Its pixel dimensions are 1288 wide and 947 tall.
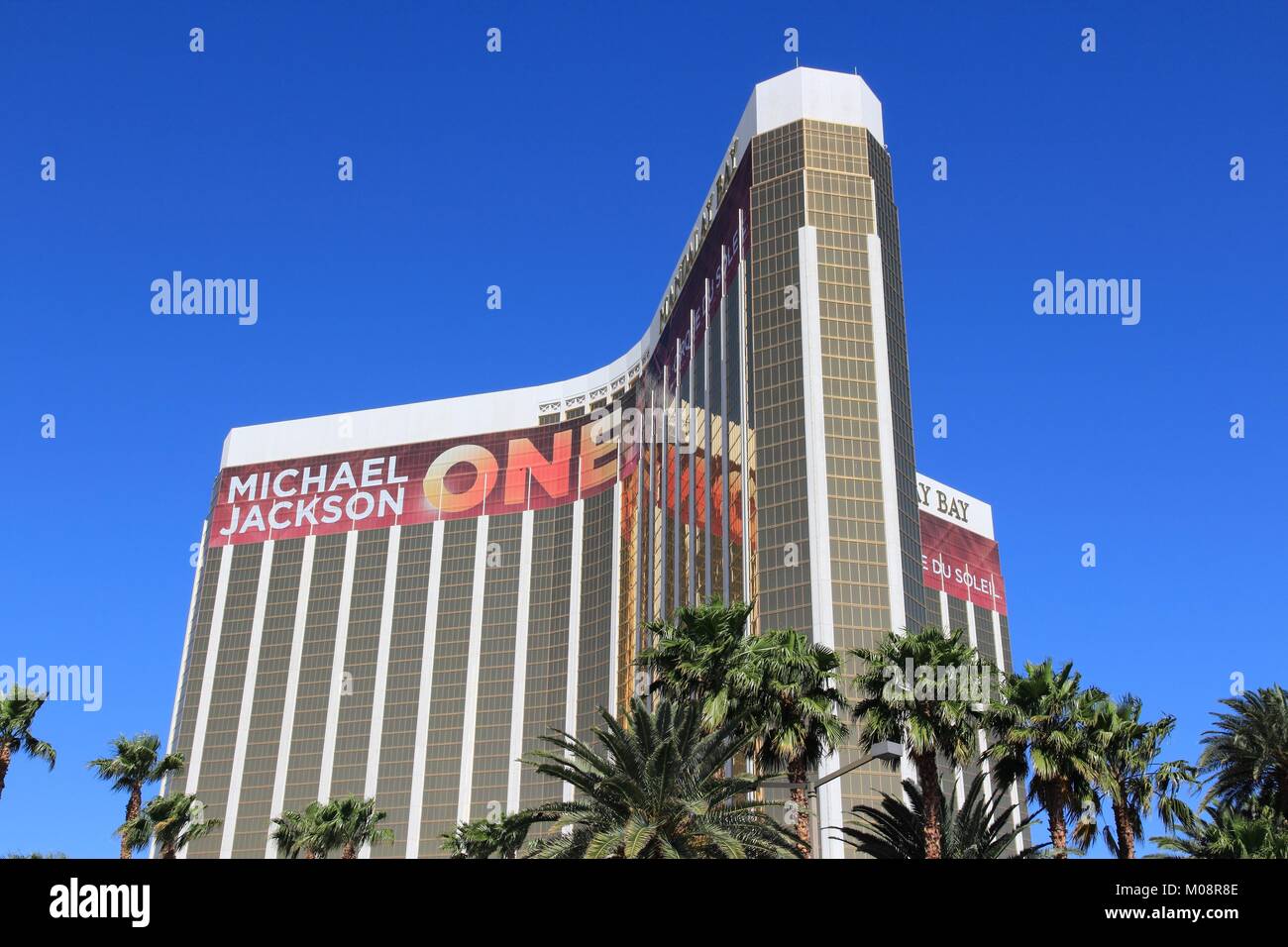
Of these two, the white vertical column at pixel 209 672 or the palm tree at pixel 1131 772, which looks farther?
the white vertical column at pixel 209 672

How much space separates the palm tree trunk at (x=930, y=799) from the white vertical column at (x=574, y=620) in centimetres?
9863

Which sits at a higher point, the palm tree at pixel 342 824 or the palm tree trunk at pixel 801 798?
the palm tree at pixel 342 824

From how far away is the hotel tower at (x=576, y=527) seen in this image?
3782 inches

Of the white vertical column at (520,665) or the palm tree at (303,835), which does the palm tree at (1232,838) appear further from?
the white vertical column at (520,665)

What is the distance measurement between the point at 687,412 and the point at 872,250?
27745mm

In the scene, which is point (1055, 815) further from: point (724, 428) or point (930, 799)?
point (724, 428)

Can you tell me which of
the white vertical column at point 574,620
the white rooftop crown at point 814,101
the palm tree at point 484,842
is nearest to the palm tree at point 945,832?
the palm tree at point 484,842

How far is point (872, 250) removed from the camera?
336 ft

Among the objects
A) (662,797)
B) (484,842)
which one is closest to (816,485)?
(484,842)

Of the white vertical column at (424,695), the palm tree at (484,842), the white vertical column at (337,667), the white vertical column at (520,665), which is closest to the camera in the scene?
the palm tree at (484,842)

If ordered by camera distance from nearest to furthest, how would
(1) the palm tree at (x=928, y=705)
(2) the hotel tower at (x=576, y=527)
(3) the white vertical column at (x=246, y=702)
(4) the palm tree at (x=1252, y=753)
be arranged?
(1) the palm tree at (x=928, y=705) < (4) the palm tree at (x=1252, y=753) < (2) the hotel tower at (x=576, y=527) < (3) the white vertical column at (x=246, y=702)

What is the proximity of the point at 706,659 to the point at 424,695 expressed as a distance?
109m

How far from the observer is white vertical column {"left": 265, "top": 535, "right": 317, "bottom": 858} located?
→ 481ft
